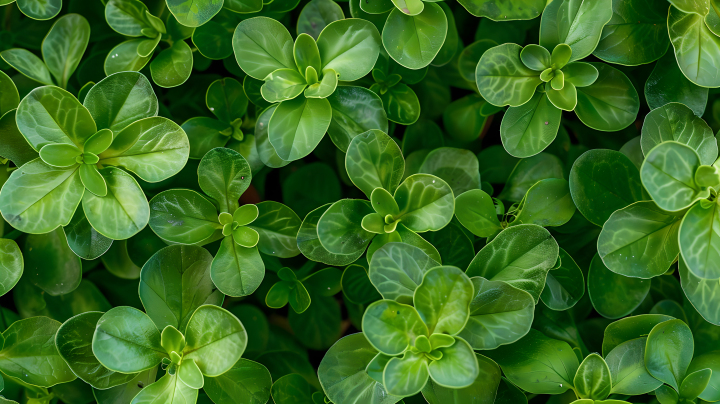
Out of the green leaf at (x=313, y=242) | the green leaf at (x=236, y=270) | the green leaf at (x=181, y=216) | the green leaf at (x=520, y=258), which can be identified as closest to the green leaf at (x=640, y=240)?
the green leaf at (x=520, y=258)

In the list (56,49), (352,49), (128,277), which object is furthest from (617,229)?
(56,49)

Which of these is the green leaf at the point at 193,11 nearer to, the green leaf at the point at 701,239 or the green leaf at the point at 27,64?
the green leaf at the point at 27,64

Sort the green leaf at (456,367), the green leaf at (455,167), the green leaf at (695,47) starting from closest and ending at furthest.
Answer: the green leaf at (456,367) < the green leaf at (695,47) < the green leaf at (455,167)

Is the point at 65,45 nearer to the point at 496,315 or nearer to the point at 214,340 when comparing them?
the point at 214,340

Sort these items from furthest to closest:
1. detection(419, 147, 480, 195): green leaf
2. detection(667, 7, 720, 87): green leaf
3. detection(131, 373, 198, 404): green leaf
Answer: detection(419, 147, 480, 195): green leaf
detection(667, 7, 720, 87): green leaf
detection(131, 373, 198, 404): green leaf

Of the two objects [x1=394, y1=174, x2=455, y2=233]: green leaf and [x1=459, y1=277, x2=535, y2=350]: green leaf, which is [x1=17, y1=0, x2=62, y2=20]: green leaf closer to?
[x1=394, y1=174, x2=455, y2=233]: green leaf

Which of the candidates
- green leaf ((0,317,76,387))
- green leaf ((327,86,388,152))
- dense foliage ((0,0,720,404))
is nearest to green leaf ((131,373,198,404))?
dense foliage ((0,0,720,404))
